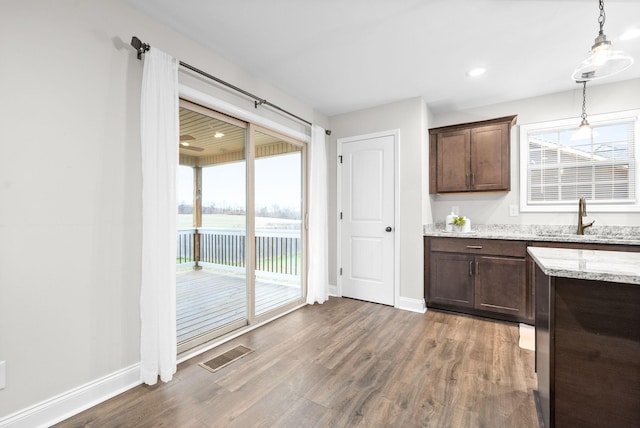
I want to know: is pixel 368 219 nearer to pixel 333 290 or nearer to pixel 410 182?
pixel 410 182

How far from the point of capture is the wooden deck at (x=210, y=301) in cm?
280

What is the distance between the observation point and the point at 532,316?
2936mm

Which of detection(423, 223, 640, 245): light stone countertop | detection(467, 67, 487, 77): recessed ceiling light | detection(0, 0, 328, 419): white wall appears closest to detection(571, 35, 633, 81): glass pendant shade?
detection(467, 67, 487, 77): recessed ceiling light

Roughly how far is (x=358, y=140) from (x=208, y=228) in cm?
229

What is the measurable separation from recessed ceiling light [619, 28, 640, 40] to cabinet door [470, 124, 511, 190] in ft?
3.73

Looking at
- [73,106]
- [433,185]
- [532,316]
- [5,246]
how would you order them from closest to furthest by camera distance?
[5,246] < [73,106] < [532,316] < [433,185]

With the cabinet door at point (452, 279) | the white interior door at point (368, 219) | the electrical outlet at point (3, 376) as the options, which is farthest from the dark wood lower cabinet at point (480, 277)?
the electrical outlet at point (3, 376)

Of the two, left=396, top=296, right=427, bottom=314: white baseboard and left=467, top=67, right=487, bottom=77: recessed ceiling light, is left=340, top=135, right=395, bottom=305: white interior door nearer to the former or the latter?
left=396, top=296, right=427, bottom=314: white baseboard

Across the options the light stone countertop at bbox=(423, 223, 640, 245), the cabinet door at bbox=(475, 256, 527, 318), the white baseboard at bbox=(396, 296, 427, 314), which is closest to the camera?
the light stone countertop at bbox=(423, 223, 640, 245)

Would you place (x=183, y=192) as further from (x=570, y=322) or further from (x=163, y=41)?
(x=570, y=322)

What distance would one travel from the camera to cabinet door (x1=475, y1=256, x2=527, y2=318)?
119 inches

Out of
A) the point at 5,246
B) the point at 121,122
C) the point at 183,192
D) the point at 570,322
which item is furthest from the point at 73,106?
the point at 570,322

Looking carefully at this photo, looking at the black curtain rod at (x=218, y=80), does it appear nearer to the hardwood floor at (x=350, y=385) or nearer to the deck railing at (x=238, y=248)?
the deck railing at (x=238, y=248)

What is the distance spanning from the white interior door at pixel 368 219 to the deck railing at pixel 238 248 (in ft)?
2.48
